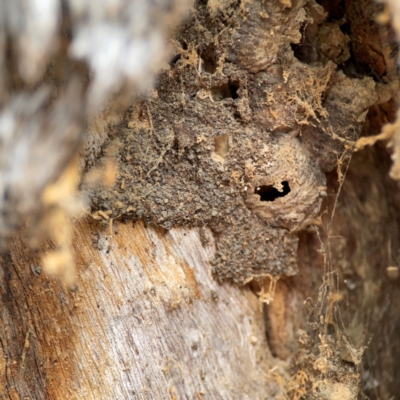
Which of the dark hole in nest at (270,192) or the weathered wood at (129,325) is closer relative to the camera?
the weathered wood at (129,325)

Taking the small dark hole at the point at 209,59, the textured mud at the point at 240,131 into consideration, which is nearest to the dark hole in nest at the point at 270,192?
the textured mud at the point at 240,131

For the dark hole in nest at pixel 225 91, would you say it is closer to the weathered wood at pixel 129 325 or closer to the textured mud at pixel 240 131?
the textured mud at pixel 240 131

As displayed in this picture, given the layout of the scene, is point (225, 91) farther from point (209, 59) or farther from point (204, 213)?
point (204, 213)

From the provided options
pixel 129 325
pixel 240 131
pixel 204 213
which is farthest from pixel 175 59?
pixel 129 325

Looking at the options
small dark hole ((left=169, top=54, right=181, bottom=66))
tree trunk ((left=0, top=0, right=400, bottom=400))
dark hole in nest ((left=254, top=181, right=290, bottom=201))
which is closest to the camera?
tree trunk ((left=0, top=0, right=400, bottom=400))

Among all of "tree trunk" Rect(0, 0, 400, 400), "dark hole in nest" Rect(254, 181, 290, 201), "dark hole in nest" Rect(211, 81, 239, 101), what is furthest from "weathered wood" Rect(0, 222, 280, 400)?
"dark hole in nest" Rect(211, 81, 239, 101)

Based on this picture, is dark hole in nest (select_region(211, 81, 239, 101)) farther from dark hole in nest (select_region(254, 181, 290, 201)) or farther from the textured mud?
dark hole in nest (select_region(254, 181, 290, 201))

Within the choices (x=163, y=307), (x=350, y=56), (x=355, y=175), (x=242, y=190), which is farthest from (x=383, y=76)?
(x=163, y=307)

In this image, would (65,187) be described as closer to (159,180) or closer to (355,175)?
(159,180)
